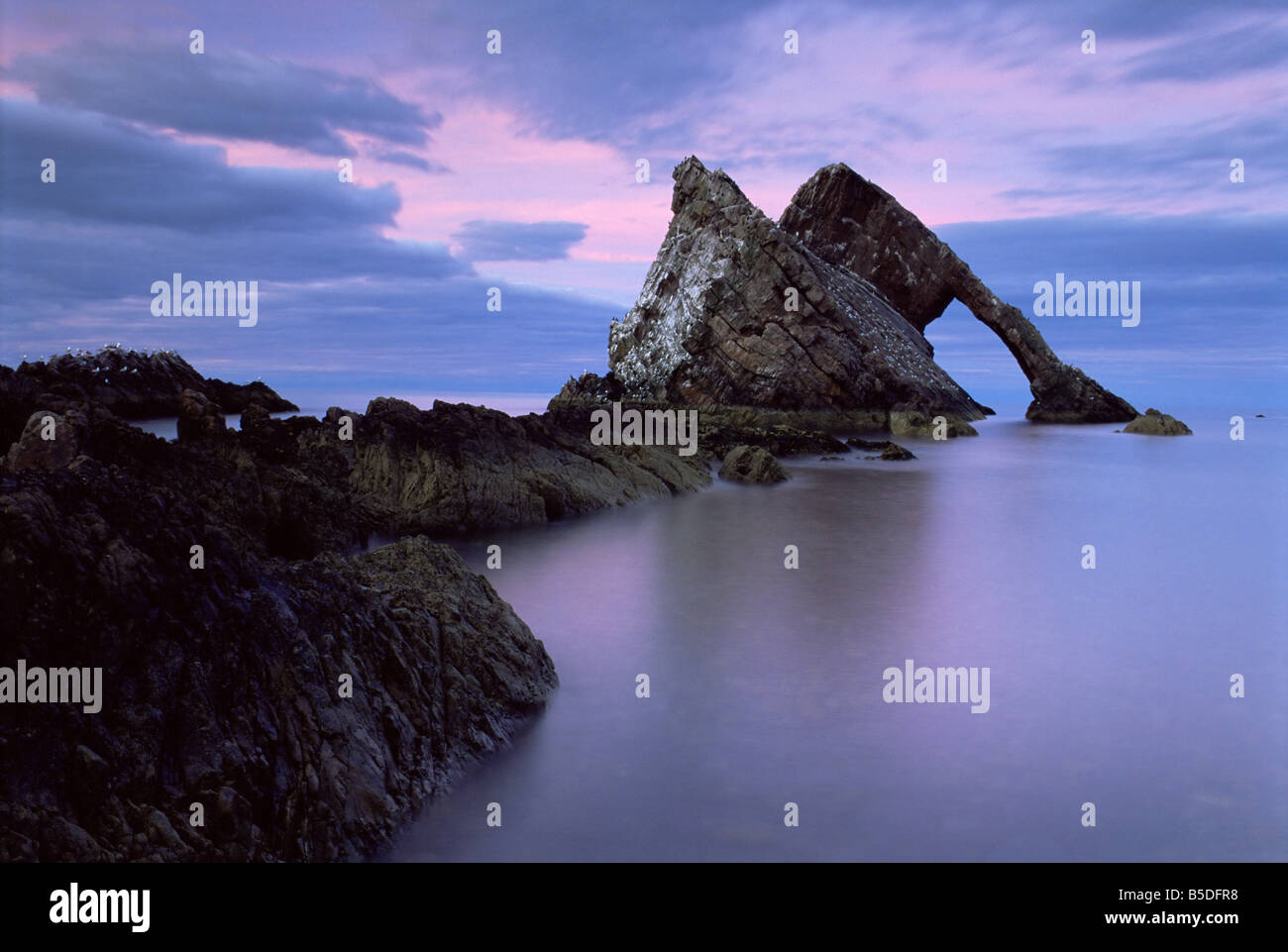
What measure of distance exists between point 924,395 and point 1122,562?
37204 millimetres

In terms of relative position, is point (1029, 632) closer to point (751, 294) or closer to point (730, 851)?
point (730, 851)

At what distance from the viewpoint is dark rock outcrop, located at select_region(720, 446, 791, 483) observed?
23.5 metres

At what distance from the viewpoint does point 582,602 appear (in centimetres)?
1154

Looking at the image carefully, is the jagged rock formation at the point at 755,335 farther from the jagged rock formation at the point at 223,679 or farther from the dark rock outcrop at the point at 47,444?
the jagged rock formation at the point at 223,679

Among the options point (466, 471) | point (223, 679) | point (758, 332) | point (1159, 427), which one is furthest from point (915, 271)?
point (223, 679)

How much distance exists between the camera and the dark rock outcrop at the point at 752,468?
23.5m

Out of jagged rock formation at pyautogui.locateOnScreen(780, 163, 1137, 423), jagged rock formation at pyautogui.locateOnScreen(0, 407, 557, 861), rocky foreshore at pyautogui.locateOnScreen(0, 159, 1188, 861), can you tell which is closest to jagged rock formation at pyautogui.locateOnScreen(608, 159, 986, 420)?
jagged rock formation at pyautogui.locateOnScreen(780, 163, 1137, 423)

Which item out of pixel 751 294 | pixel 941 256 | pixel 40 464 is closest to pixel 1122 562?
pixel 40 464

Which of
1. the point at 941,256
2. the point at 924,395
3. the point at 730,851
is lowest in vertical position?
the point at 730,851

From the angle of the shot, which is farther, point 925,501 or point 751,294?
point 751,294

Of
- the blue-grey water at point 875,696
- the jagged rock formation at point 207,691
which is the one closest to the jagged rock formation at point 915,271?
the blue-grey water at point 875,696

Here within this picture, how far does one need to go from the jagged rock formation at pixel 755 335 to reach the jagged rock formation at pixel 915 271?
12.3m

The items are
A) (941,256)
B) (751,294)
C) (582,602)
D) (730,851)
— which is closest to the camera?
(730,851)

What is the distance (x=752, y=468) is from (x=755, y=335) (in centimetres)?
2694
